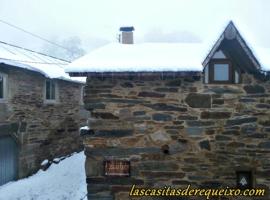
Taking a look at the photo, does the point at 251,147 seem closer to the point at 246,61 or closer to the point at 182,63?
the point at 246,61

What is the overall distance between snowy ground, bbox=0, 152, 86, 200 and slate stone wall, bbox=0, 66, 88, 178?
2.11 ft

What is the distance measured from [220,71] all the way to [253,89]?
93 cm

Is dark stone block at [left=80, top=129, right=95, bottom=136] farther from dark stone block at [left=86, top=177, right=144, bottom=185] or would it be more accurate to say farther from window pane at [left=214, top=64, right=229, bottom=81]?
window pane at [left=214, top=64, right=229, bottom=81]

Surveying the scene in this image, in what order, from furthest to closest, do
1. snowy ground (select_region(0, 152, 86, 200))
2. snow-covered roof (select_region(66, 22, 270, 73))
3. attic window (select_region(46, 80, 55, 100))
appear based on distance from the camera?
attic window (select_region(46, 80, 55, 100)) → snowy ground (select_region(0, 152, 86, 200)) → snow-covered roof (select_region(66, 22, 270, 73))

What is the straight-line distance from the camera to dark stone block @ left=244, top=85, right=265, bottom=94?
29.2 feet

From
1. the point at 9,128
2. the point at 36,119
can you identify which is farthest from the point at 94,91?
the point at 36,119

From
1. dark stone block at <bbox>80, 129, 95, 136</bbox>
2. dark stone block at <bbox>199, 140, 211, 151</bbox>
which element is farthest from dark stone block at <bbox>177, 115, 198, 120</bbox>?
dark stone block at <bbox>80, 129, 95, 136</bbox>

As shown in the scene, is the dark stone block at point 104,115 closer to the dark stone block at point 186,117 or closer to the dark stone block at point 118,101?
the dark stone block at point 118,101

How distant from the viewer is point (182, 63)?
8.57 metres

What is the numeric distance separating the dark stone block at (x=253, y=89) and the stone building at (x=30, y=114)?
27.1 feet

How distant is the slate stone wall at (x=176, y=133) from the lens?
8859mm

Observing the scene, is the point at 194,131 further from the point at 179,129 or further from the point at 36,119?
the point at 36,119

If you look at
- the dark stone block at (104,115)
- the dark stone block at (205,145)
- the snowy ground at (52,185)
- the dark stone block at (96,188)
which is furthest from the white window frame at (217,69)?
the snowy ground at (52,185)

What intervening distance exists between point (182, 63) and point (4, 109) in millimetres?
7668
